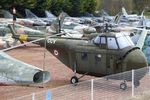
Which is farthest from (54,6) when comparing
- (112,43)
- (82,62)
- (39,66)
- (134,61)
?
(134,61)

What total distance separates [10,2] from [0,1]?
4.44ft

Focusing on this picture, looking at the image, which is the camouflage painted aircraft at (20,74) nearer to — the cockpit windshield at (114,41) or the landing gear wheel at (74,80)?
the cockpit windshield at (114,41)

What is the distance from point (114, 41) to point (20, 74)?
5261 millimetres

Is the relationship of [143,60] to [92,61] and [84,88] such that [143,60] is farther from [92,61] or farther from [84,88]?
[84,88]

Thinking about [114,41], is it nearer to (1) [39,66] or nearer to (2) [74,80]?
(2) [74,80]

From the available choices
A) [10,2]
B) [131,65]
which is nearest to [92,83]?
[131,65]

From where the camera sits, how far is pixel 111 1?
340ft

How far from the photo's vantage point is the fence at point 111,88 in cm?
1313

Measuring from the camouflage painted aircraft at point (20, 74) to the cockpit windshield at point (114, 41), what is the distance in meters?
4.67

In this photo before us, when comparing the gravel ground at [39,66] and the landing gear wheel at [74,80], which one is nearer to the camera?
the gravel ground at [39,66]

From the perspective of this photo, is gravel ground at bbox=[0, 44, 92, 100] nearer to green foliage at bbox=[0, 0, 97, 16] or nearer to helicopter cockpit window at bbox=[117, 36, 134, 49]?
helicopter cockpit window at bbox=[117, 36, 134, 49]

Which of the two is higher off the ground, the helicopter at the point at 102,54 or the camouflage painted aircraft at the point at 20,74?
the camouflage painted aircraft at the point at 20,74

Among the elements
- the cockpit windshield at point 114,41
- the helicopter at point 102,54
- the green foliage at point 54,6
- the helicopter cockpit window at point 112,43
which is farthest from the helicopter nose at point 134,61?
the green foliage at point 54,6

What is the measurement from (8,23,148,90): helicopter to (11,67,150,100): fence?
105mm
